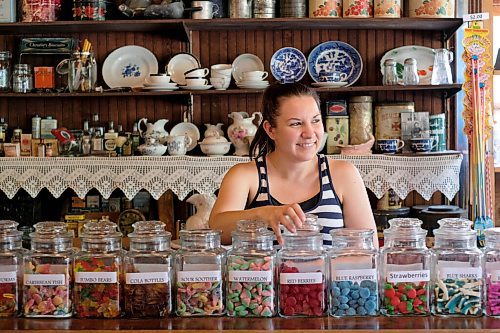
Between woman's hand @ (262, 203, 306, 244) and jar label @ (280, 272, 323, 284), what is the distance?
0.11 m

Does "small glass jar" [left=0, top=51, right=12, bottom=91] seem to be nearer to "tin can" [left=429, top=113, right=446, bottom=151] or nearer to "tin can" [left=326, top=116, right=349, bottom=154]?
"tin can" [left=326, top=116, right=349, bottom=154]

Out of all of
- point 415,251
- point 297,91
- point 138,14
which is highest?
point 138,14

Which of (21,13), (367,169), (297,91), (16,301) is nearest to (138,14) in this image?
(21,13)

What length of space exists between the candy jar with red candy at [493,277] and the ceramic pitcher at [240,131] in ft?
8.06

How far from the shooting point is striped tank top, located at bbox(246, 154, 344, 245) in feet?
7.02

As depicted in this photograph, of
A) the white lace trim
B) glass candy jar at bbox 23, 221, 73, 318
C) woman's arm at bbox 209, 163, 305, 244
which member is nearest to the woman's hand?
woman's arm at bbox 209, 163, 305, 244

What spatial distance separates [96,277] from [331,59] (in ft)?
9.19

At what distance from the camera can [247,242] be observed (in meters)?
1.48

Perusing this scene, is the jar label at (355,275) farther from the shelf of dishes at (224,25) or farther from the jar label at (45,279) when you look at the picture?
the shelf of dishes at (224,25)

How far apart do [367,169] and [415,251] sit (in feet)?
7.64

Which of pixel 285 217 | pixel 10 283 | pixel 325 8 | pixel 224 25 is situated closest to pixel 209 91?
pixel 224 25

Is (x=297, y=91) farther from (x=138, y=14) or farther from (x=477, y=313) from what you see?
(x=138, y=14)

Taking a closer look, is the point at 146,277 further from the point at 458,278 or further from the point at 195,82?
the point at 195,82

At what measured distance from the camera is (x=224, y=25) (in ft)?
13.0
